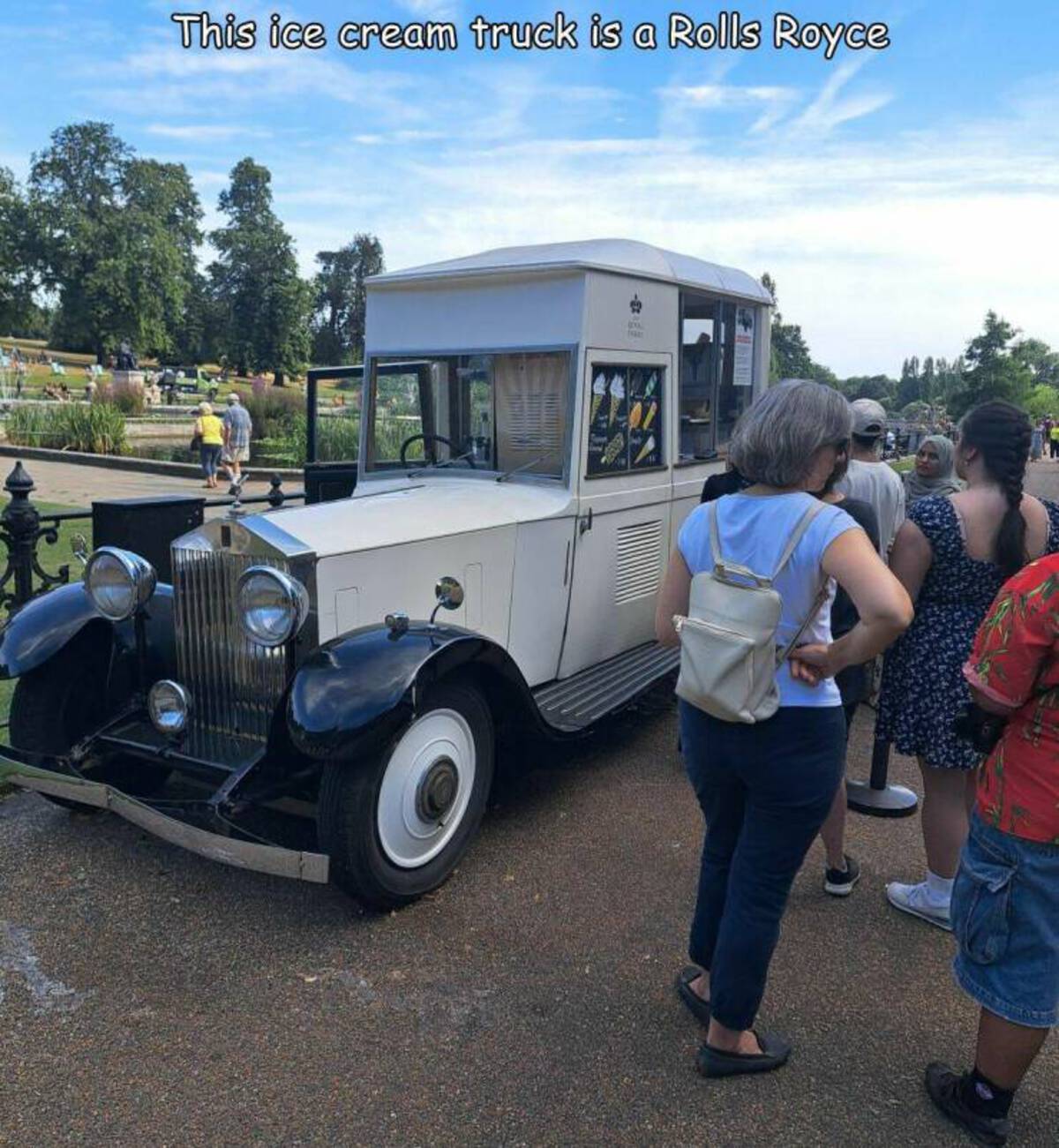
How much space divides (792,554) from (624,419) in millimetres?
2737

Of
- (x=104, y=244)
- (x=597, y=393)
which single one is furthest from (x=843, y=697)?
(x=104, y=244)

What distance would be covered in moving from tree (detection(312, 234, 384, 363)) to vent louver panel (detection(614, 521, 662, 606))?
67.3m

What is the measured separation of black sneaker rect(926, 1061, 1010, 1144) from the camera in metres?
2.35

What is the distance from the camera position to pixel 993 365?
58406 mm

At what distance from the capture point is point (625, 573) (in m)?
5.11

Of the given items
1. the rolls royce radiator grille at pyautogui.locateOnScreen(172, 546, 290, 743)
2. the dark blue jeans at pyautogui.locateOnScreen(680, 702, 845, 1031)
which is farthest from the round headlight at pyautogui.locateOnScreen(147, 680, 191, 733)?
the dark blue jeans at pyautogui.locateOnScreen(680, 702, 845, 1031)

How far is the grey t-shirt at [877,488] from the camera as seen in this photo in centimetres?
438

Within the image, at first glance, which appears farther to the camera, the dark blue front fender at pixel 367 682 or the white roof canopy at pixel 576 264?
the white roof canopy at pixel 576 264

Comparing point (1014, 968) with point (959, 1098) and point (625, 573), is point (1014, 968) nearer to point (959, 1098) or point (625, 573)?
point (959, 1098)

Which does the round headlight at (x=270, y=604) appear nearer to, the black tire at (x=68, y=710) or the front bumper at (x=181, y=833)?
the front bumper at (x=181, y=833)

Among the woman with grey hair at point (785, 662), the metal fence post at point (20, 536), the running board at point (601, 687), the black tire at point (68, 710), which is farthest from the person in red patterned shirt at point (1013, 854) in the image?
the metal fence post at point (20, 536)

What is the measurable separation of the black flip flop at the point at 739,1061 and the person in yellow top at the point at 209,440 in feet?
48.1

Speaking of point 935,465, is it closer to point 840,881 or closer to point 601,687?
point 601,687

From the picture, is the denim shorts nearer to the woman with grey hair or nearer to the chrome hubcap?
the woman with grey hair
